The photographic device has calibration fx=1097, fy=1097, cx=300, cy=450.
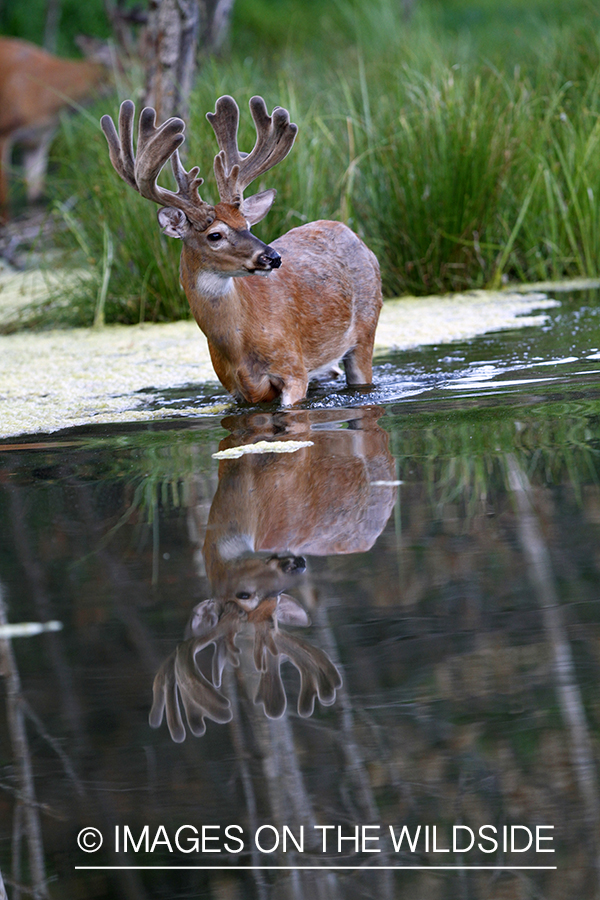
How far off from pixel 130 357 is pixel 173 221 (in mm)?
1684

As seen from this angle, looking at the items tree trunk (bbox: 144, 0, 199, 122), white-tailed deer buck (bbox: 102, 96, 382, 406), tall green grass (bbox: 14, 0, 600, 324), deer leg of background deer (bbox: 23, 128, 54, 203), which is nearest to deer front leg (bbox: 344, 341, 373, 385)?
white-tailed deer buck (bbox: 102, 96, 382, 406)

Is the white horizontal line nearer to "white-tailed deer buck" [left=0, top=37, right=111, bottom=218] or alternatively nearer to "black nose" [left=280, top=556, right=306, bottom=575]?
"black nose" [left=280, top=556, right=306, bottom=575]

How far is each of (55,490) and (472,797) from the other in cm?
191

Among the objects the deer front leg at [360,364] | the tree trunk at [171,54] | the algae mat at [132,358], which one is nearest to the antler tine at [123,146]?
the algae mat at [132,358]

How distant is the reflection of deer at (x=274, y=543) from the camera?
1.83 meters

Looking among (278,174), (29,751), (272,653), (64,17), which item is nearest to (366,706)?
(272,653)

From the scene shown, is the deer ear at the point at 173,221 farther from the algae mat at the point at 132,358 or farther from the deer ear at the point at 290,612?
the deer ear at the point at 290,612

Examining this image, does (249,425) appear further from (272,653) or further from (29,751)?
(29,751)

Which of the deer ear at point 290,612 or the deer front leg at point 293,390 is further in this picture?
the deer front leg at point 293,390

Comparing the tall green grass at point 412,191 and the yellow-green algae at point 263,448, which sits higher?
the tall green grass at point 412,191

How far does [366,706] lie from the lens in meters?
1.75

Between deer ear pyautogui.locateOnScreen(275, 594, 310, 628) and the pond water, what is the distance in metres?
0.01

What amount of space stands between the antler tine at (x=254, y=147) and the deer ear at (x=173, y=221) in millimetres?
198

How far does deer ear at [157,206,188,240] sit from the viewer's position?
12.9 ft
